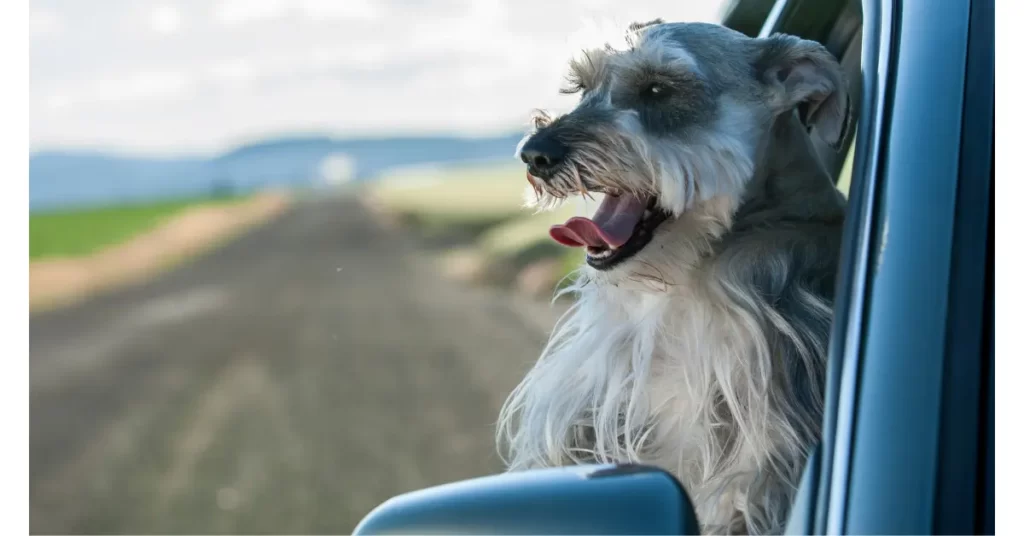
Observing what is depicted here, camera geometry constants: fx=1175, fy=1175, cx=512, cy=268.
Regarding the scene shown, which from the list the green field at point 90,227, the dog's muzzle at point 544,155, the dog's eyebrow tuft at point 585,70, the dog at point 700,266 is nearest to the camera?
the dog at point 700,266

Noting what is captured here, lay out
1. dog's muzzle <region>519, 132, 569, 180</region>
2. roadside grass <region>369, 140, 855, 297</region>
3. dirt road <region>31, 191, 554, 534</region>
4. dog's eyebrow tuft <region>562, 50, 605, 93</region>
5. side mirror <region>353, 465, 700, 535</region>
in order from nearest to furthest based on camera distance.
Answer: side mirror <region>353, 465, 700, 535</region> → dog's muzzle <region>519, 132, 569, 180</region> → dog's eyebrow tuft <region>562, 50, 605, 93</region> → dirt road <region>31, 191, 554, 534</region> → roadside grass <region>369, 140, 855, 297</region>

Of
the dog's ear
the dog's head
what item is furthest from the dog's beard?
the dog's ear

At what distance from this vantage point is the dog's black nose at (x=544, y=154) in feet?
8.98

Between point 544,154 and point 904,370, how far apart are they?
148 centimetres

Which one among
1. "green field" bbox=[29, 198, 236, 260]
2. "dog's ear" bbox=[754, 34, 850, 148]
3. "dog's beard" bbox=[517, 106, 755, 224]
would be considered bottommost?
"dog's beard" bbox=[517, 106, 755, 224]

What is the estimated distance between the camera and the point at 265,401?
13609 mm

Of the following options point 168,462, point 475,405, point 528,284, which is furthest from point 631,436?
point 528,284

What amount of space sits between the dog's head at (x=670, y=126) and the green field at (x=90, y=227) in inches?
1077

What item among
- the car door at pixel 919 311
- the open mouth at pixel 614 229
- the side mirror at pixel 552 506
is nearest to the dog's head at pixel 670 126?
the open mouth at pixel 614 229

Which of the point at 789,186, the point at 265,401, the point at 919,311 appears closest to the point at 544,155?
the point at 789,186

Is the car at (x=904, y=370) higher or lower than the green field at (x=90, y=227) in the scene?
lower

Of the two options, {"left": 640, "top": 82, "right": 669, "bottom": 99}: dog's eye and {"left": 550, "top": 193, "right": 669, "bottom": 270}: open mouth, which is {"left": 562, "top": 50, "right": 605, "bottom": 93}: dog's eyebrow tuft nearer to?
{"left": 640, "top": 82, "right": 669, "bottom": 99}: dog's eye

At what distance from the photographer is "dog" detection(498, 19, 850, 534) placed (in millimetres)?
2359

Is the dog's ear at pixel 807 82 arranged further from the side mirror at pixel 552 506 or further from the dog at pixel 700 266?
the side mirror at pixel 552 506
